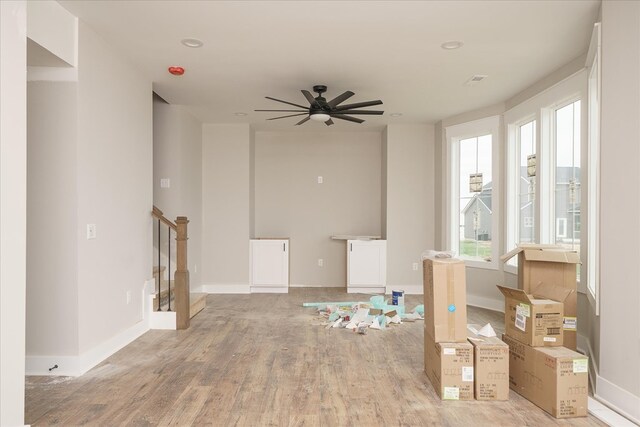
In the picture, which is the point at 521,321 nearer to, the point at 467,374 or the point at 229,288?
the point at 467,374

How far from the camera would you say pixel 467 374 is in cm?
280

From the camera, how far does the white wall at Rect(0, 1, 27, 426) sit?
212 centimetres

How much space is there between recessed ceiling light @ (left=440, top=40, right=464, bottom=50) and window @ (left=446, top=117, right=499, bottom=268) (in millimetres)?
2166

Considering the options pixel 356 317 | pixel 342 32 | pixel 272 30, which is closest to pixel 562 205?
pixel 356 317

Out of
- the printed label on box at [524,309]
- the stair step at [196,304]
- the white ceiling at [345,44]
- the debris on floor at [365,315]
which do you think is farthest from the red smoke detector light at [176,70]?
the printed label on box at [524,309]

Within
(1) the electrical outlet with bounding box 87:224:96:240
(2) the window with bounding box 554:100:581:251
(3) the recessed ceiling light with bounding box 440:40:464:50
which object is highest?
(3) the recessed ceiling light with bounding box 440:40:464:50

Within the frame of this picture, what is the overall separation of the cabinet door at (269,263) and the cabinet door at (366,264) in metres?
1.01

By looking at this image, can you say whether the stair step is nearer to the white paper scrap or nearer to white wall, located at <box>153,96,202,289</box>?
white wall, located at <box>153,96,202,289</box>

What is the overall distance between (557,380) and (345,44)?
2895 millimetres

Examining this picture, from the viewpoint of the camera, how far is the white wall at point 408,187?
6.91 meters

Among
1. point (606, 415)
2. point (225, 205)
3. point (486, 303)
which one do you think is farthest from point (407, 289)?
point (606, 415)

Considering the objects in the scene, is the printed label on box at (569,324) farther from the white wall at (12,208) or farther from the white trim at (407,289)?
the white trim at (407,289)

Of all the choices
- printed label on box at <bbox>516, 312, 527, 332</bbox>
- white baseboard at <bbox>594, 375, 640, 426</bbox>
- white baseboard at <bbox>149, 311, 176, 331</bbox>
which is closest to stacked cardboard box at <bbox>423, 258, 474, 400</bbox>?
printed label on box at <bbox>516, 312, 527, 332</bbox>

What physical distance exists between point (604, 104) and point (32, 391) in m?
4.14
